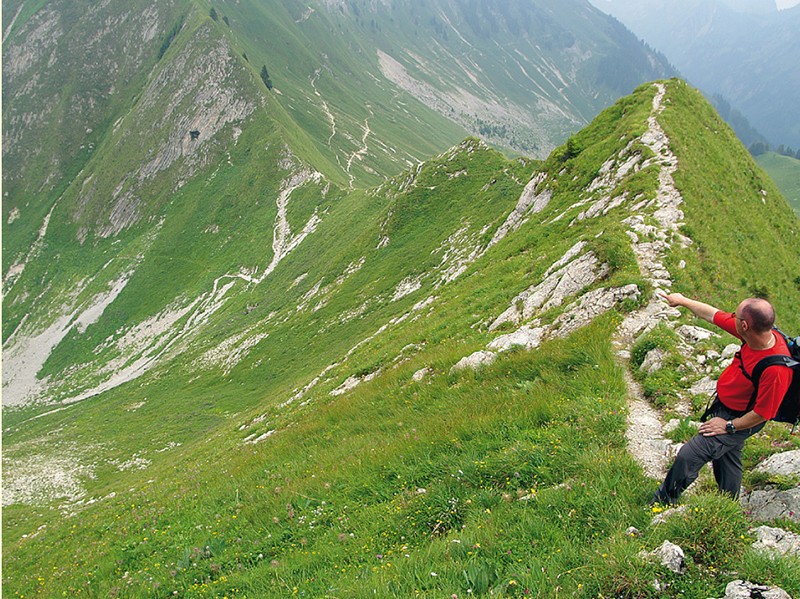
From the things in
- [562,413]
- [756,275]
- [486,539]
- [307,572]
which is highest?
[307,572]

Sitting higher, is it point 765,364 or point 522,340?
point 765,364

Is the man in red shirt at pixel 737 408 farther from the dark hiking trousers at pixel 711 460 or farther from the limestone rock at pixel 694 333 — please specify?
the limestone rock at pixel 694 333

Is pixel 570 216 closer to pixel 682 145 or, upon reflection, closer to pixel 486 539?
pixel 682 145

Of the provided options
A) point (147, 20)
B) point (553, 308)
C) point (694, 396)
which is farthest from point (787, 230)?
point (147, 20)

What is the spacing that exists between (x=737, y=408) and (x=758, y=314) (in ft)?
5.22

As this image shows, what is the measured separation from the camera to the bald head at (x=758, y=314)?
220 inches

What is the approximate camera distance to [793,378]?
5.81 metres

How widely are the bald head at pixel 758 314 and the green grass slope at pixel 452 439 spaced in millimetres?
2477

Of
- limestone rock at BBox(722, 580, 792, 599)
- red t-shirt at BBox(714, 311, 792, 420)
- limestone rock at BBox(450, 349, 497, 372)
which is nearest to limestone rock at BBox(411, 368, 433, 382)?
limestone rock at BBox(450, 349, 497, 372)

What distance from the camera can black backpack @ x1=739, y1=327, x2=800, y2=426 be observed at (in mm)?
5672

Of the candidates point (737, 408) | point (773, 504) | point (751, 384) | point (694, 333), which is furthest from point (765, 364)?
point (694, 333)

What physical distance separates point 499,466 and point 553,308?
8.65 metres

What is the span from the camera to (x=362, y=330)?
4088 cm

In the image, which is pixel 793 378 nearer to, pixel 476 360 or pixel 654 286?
pixel 476 360
